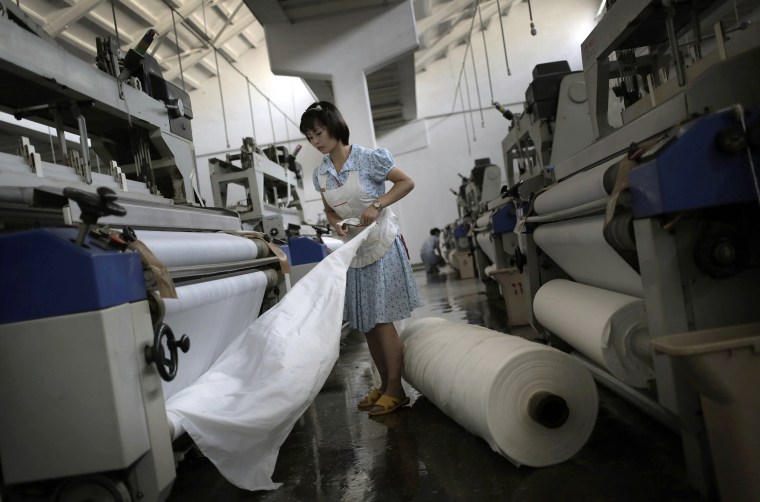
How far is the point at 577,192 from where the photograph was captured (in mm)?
1994

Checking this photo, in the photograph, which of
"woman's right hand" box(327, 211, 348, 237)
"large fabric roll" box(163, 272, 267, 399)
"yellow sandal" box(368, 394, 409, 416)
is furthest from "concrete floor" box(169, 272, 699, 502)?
"woman's right hand" box(327, 211, 348, 237)

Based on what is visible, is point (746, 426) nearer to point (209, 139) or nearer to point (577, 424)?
point (577, 424)

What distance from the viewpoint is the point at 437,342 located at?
2.27 metres

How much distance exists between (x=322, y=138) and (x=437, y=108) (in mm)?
12086

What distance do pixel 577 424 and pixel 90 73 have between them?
7.19 feet

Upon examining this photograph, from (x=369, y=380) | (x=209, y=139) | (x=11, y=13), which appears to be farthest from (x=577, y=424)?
(x=209, y=139)

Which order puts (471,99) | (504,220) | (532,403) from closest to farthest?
(532,403)
(504,220)
(471,99)

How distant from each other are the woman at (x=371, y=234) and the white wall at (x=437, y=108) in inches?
421

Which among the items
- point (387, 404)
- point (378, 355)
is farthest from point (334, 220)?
point (387, 404)

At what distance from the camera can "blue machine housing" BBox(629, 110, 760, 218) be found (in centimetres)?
117

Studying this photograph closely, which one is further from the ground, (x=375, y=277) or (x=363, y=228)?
(x=363, y=228)

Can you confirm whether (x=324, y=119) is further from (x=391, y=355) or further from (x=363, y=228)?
(x=391, y=355)

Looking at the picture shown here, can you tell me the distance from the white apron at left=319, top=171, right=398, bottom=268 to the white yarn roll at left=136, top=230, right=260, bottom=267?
45 cm

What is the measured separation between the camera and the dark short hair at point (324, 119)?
2295 millimetres
